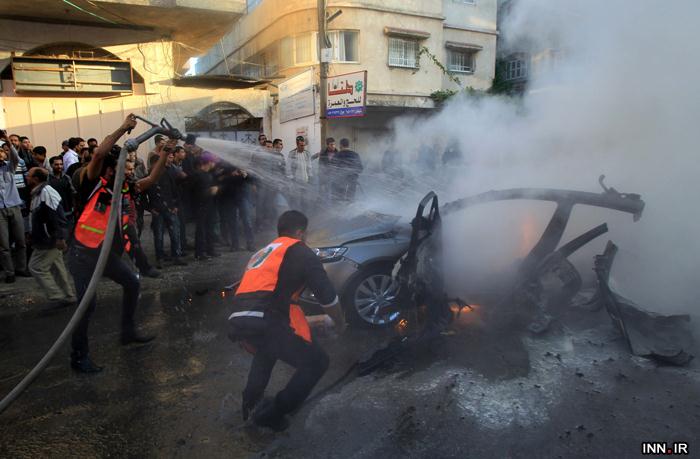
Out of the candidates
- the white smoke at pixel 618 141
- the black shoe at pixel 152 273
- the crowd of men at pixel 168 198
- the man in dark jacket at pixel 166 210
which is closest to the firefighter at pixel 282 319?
the crowd of men at pixel 168 198

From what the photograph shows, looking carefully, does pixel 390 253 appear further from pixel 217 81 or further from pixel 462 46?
pixel 462 46

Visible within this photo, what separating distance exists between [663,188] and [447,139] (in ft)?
11.0

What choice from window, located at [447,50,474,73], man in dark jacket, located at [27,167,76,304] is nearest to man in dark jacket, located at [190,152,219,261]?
man in dark jacket, located at [27,167,76,304]

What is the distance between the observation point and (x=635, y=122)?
5.84 metres

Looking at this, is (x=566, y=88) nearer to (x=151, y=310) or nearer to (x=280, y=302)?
(x=280, y=302)

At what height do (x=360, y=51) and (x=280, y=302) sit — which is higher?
(x=360, y=51)

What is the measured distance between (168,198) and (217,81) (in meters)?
6.93

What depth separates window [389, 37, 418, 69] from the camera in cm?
1712

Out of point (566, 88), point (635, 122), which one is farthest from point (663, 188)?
point (566, 88)

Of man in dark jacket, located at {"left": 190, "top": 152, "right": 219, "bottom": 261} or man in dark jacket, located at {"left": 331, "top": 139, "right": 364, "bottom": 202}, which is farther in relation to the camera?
man in dark jacket, located at {"left": 331, "top": 139, "right": 364, "bottom": 202}

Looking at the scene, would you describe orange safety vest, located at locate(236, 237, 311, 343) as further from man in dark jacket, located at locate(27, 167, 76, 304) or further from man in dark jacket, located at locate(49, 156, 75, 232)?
man in dark jacket, located at locate(49, 156, 75, 232)

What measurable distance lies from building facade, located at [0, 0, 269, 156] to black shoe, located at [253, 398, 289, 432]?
10.7 meters

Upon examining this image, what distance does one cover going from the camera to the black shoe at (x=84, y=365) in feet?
12.8

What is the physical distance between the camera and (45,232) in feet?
18.4
